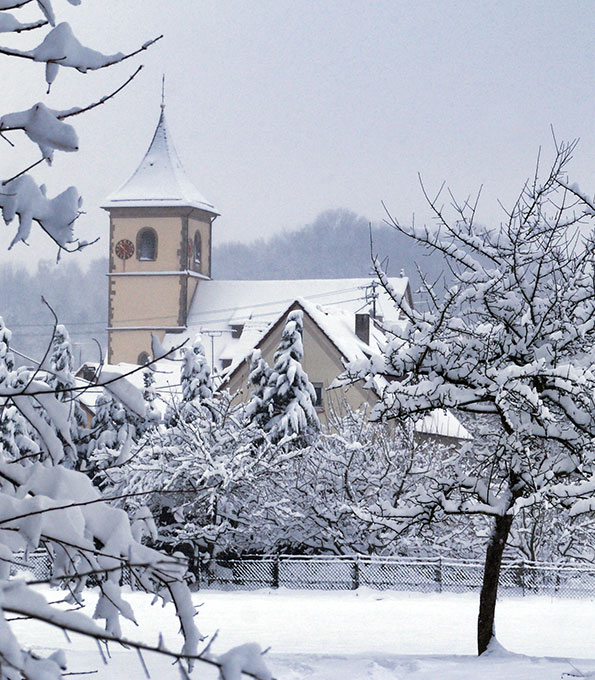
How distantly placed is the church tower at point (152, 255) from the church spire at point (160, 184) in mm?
65

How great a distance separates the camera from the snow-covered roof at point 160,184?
72938 millimetres

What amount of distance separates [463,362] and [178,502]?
1778cm

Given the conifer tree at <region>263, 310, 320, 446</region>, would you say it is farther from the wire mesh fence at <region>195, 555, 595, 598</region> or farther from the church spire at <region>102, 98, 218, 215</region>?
the church spire at <region>102, 98, 218, 215</region>

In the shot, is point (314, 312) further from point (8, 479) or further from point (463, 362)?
point (8, 479)

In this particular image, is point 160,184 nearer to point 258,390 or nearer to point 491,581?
point 258,390

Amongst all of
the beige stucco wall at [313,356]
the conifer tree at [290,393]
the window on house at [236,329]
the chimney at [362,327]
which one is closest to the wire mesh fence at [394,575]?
the conifer tree at [290,393]

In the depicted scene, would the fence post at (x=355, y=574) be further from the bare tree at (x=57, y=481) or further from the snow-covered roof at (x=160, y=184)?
the snow-covered roof at (x=160, y=184)

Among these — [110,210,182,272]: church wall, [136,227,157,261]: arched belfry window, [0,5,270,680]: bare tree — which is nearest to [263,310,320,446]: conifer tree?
[0,5,270,680]: bare tree

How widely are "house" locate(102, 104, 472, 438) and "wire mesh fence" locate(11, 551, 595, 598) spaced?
30369 mm

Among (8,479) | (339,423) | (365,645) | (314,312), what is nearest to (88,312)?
(314,312)

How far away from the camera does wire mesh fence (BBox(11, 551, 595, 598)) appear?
2639 cm

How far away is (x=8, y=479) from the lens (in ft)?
11.0

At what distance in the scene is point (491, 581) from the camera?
12734 millimetres

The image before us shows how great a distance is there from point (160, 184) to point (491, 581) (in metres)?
65.2
